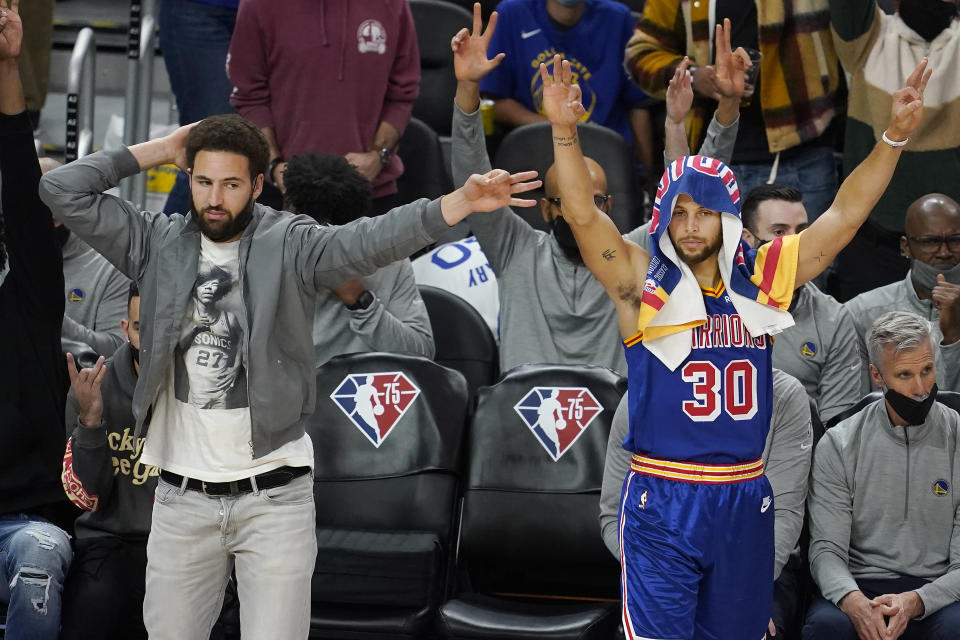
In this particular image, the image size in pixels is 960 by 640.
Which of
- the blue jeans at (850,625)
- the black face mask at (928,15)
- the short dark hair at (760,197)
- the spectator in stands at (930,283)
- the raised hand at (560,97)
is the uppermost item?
the black face mask at (928,15)

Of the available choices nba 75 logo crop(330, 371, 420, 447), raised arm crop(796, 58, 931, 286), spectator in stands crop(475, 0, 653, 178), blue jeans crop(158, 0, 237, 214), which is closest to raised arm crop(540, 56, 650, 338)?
raised arm crop(796, 58, 931, 286)

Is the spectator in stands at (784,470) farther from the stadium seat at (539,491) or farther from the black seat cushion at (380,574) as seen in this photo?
the black seat cushion at (380,574)

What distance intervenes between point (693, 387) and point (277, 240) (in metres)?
1.24

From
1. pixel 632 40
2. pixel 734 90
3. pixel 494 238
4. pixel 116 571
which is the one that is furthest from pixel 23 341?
pixel 632 40

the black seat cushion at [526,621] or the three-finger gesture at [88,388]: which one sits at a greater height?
the three-finger gesture at [88,388]

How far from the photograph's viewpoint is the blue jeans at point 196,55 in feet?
21.3

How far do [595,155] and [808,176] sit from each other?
1.00 metres

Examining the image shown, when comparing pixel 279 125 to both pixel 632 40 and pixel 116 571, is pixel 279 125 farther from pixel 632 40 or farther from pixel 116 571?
pixel 116 571

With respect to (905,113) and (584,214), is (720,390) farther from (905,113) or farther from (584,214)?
(905,113)

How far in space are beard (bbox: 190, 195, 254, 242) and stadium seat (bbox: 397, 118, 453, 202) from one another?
316cm

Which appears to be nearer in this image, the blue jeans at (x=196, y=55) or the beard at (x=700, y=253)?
the beard at (x=700, y=253)

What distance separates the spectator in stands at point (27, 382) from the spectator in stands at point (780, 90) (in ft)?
10.2

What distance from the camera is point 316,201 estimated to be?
5.44 metres

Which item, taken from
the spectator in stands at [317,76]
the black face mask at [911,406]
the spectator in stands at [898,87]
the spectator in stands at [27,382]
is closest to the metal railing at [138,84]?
the spectator in stands at [317,76]
